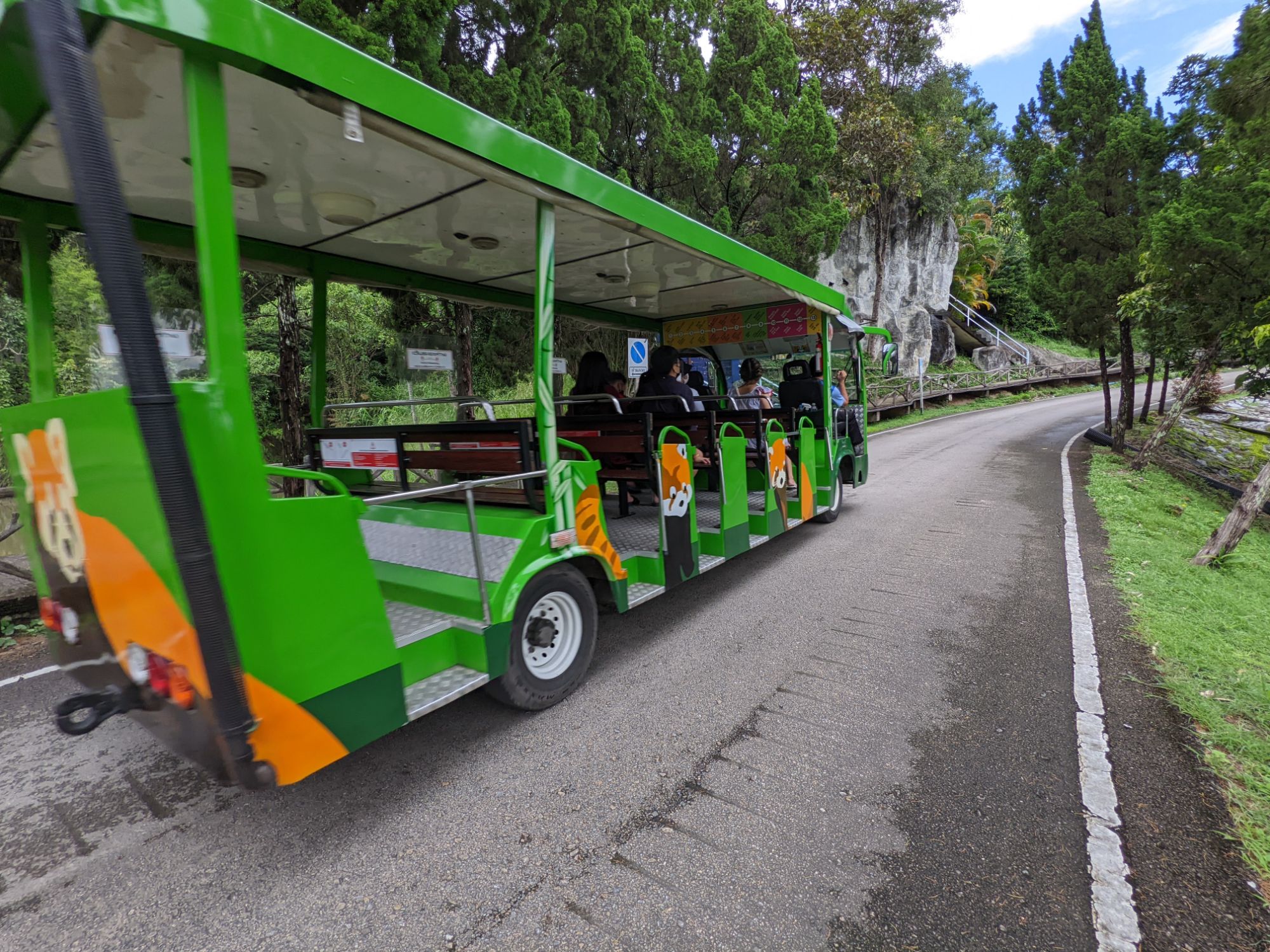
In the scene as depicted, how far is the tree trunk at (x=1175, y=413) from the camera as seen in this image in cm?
984

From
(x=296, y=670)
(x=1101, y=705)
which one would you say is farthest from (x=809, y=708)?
(x=296, y=670)

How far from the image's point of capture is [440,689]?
2.57 m

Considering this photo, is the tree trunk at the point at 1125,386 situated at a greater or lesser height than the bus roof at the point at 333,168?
lesser

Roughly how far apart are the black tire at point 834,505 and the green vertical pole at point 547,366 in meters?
4.34

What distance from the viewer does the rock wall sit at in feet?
84.4

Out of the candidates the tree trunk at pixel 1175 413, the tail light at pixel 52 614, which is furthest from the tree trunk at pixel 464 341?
the tree trunk at pixel 1175 413

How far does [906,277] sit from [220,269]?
101 feet

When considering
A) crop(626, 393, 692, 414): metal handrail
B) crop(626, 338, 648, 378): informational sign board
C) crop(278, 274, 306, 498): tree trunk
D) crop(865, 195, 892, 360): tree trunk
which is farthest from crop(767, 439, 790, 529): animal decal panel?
crop(865, 195, 892, 360): tree trunk

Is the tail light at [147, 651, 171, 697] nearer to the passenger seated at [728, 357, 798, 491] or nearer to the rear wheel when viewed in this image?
the passenger seated at [728, 357, 798, 491]

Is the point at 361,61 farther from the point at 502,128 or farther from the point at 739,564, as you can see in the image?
the point at 739,564

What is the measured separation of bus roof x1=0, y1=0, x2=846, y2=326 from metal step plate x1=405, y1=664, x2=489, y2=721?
2.14 meters

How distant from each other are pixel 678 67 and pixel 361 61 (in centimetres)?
1172

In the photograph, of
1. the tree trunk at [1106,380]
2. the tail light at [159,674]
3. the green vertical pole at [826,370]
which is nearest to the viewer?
the tail light at [159,674]

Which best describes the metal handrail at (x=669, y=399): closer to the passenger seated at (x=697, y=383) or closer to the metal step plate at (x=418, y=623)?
the passenger seated at (x=697, y=383)
